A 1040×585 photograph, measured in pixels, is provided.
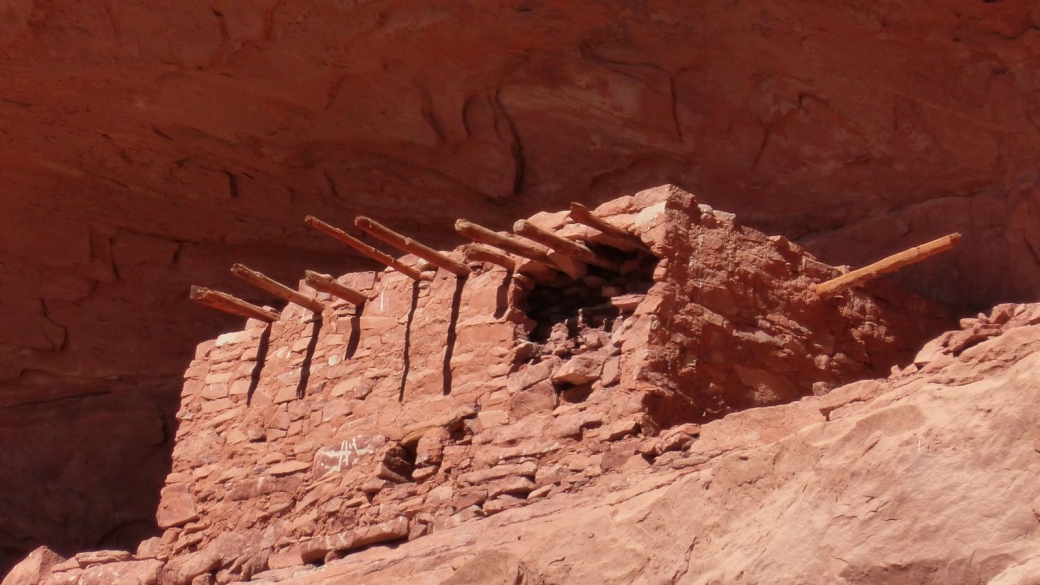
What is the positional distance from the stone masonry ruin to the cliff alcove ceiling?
110cm

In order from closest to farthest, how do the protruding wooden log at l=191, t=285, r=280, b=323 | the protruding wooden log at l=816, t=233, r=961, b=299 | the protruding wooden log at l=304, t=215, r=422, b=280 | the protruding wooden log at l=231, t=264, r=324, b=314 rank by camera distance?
the protruding wooden log at l=816, t=233, r=961, b=299, the protruding wooden log at l=304, t=215, r=422, b=280, the protruding wooden log at l=231, t=264, r=324, b=314, the protruding wooden log at l=191, t=285, r=280, b=323

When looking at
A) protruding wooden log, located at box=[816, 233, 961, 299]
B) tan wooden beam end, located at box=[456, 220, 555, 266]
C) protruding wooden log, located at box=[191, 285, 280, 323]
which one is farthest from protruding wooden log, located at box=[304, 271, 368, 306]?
protruding wooden log, located at box=[816, 233, 961, 299]

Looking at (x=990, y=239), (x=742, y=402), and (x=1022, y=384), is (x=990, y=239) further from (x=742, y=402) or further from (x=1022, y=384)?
Answer: (x=1022, y=384)

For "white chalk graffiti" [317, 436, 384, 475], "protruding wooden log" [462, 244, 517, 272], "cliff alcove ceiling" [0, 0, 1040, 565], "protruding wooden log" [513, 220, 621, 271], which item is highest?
"cliff alcove ceiling" [0, 0, 1040, 565]

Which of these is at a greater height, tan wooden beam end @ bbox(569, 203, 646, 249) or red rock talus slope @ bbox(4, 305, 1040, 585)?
tan wooden beam end @ bbox(569, 203, 646, 249)

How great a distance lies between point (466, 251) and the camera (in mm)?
7840

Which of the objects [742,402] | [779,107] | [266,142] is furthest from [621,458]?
[266,142]

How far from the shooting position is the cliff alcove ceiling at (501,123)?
9109mm

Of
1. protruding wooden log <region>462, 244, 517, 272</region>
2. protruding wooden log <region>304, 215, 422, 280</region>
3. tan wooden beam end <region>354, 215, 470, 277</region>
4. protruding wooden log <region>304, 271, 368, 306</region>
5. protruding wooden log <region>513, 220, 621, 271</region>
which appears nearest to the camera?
protruding wooden log <region>513, 220, 621, 271</region>

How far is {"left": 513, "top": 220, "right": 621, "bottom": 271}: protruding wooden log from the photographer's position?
24.2 ft

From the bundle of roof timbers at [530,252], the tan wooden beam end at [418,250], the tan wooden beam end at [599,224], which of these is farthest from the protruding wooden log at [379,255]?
the tan wooden beam end at [599,224]

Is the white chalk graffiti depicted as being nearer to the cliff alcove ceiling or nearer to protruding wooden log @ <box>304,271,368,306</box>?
protruding wooden log @ <box>304,271,368,306</box>

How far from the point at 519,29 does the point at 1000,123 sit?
2.69 metres

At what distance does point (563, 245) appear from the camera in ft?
24.7
